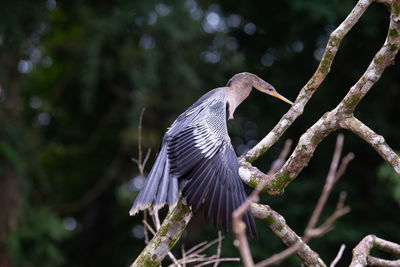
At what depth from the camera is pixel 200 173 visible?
2.34 metres

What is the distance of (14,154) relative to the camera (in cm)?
541

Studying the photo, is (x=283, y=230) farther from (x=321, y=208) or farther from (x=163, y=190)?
(x=321, y=208)

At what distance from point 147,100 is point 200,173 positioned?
3.51 meters

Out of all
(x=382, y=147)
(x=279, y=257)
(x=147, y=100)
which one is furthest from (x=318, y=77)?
(x=147, y=100)

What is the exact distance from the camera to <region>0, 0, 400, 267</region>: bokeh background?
5.60 metres

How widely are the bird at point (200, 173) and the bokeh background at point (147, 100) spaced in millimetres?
2842

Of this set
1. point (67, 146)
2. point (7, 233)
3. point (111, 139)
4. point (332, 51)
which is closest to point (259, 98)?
point (111, 139)

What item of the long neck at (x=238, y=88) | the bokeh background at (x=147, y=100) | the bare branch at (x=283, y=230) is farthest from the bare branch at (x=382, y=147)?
the bokeh background at (x=147, y=100)

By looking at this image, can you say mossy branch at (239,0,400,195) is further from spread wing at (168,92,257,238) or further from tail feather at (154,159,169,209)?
tail feather at (154,159,169,209)

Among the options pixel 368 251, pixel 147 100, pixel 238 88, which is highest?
pixel 147 100

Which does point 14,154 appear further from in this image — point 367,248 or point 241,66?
point 367,248

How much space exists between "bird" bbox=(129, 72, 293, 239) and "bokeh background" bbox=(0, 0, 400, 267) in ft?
9.32

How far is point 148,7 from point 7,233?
2.65 meters

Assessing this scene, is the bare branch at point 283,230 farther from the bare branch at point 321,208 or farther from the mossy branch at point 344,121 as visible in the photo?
the bare branch at point 321,208
